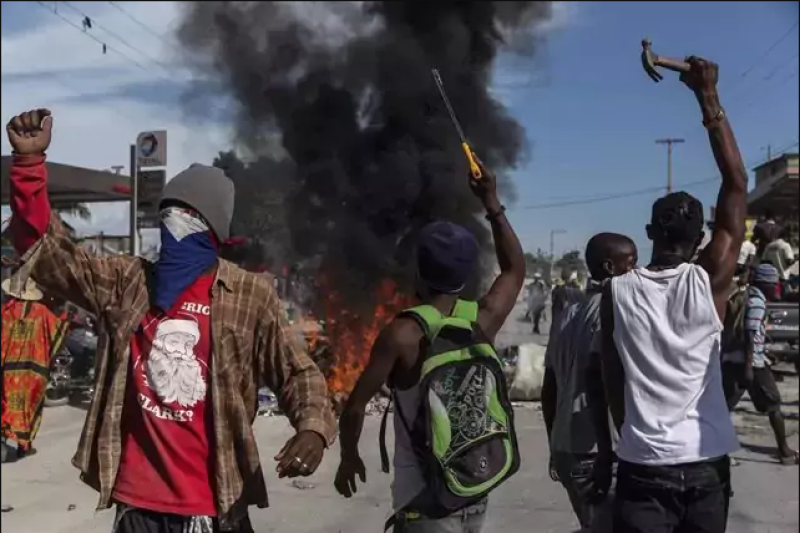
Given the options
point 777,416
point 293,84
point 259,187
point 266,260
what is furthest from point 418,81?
point 777,416

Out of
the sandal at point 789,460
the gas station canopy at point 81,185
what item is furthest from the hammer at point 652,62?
the gas station canopy at point 81,185

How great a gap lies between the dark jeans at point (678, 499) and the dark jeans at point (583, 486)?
0.79 meters

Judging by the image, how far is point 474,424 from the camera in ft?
8.93

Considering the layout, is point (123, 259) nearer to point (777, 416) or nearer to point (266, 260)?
point (777, 416)

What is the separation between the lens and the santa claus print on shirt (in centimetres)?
259

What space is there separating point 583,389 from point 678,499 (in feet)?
3.56

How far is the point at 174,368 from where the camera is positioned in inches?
102

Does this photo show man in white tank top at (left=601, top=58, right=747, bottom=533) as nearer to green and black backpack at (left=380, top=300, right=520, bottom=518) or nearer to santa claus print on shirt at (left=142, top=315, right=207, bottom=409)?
green and black backpack at (left=380, top=300, right=520, bottom=518)

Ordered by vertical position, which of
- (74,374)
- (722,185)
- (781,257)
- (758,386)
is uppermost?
(781,257)

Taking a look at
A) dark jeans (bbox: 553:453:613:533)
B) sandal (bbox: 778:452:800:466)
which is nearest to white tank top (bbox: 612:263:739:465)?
dark jeans (bbox: 553:453:613:533)

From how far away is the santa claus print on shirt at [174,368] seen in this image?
2.59 metres

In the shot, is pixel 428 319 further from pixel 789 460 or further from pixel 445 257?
pixel 789 460

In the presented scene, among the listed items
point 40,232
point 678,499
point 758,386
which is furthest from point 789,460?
point 40,232

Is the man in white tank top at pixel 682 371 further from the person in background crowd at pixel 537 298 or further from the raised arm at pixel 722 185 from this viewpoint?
the person in background crowd at pixel 537 298
